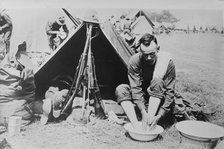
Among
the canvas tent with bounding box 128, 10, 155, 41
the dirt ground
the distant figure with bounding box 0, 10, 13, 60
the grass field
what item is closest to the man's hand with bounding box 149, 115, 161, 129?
the dirt ground

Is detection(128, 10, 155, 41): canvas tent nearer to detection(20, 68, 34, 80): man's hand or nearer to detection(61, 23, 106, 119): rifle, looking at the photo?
detection(61, 23, 106, 119): rifle

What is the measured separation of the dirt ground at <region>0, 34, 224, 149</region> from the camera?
7.22 ft

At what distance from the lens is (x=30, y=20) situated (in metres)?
2.32

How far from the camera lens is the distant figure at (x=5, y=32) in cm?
234

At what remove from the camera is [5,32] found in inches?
93.4

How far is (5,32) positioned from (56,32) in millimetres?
397

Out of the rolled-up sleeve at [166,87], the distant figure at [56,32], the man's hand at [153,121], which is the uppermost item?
the distant figure at [56,32]

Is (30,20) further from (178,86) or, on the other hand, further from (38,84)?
(178,86)

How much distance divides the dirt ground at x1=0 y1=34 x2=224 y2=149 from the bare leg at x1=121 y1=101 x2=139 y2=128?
11 cm

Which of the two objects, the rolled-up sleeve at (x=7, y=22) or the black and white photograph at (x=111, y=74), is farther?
the rolled-up sleeve at (x=7, y=22)

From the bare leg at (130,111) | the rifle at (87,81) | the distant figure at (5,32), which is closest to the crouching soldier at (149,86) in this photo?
the bare leg at (130,111)

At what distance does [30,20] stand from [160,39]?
982 mm

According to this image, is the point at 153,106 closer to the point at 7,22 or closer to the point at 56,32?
the point at 56,32

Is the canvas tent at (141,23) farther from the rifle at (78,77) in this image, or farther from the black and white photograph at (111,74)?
the rifle at (78,77)
